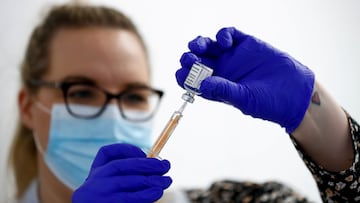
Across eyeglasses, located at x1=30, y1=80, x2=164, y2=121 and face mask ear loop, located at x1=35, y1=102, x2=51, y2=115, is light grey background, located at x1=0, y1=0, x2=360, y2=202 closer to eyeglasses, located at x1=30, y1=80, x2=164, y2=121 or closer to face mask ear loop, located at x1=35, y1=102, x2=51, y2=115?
eyeglasses, located at x1=30, y1=80, x2=164, y2=121

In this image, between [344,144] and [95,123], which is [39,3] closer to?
[95,123]

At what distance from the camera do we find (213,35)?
0.69 metres

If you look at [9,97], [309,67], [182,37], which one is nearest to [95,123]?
[182,37]

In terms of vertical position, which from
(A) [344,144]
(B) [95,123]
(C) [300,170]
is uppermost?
(A) [344,144]

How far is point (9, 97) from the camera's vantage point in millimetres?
1255

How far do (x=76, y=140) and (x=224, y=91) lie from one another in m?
0.52

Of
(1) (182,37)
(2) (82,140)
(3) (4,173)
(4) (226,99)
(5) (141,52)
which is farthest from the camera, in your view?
(3) (4,173)

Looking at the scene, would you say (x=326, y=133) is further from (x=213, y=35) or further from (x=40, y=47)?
(x=40, y=47)

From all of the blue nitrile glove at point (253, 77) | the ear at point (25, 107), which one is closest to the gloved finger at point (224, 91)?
the blue nitrile glove at point (253, 77)

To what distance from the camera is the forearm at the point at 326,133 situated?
66 centimetres

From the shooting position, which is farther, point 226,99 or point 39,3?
point 39,3

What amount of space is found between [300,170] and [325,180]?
0.37 m

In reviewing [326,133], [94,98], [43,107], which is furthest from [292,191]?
[43,107]

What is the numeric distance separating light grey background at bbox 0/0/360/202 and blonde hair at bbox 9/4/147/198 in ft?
0.23
